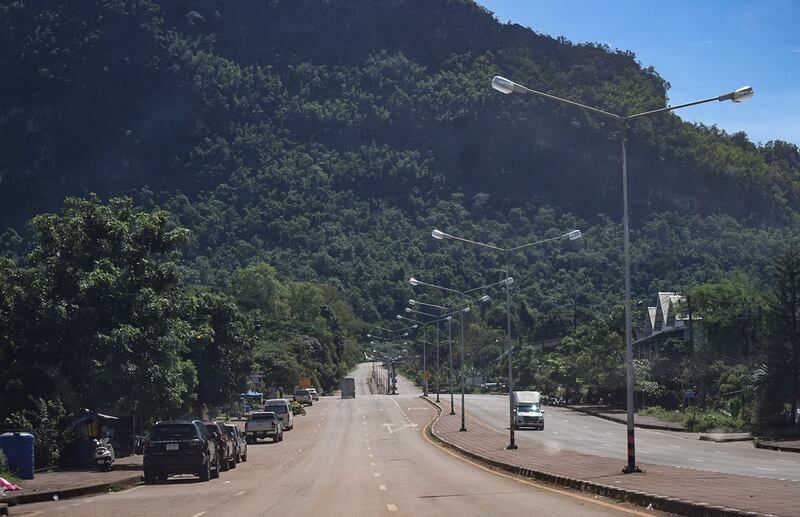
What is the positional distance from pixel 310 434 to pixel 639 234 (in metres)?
124

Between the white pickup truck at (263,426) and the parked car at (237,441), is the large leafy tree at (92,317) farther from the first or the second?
the white pickup truck at (263,426)

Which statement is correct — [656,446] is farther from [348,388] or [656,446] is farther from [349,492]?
[348,388]

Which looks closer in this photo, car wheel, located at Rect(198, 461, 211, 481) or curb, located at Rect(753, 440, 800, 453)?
car wheel, located at Rect(198, 461, 211, 481)

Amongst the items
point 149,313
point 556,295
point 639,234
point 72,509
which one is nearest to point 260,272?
point 556,295

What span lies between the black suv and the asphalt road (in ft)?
40.2

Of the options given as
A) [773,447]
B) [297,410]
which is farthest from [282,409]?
[773,447]

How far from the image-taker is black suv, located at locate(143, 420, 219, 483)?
1204 inches

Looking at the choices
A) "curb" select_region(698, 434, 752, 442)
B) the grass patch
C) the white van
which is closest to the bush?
"curb" select_region(698, 434, 752, 442)

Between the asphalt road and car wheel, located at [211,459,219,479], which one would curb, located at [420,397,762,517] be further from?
car wheel, located at [211,459,219,479]

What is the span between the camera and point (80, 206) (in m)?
40.9

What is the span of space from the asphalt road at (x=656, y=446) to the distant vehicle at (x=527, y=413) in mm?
785

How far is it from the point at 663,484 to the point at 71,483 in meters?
15.7

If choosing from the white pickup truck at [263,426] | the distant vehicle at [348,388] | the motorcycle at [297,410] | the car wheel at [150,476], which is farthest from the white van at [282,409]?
the distant vehicle at [348,388]

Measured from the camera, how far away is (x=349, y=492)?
2511cm
